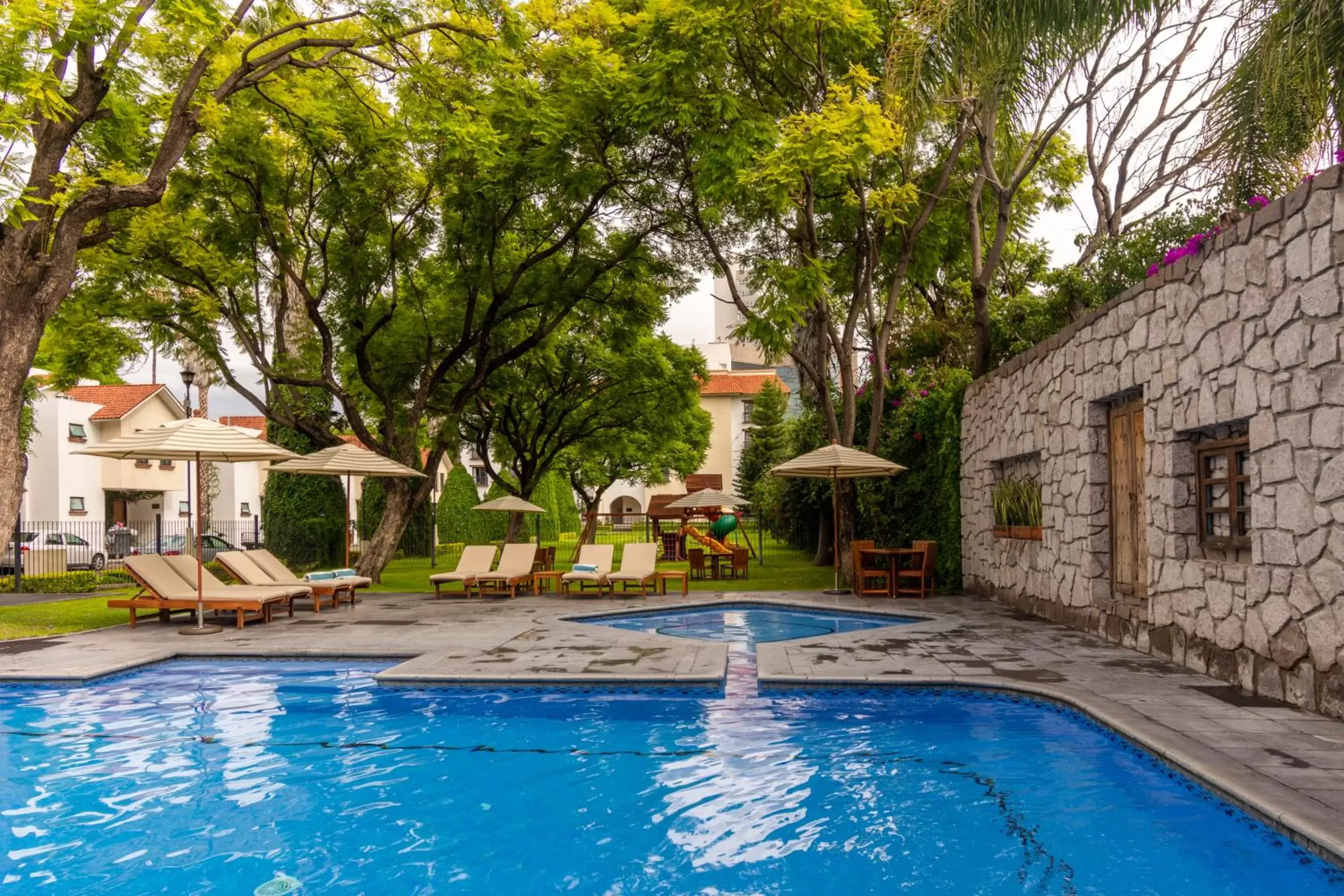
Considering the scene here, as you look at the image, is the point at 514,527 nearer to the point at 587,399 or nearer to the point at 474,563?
the point at 587,399

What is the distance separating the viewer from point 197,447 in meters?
11.5

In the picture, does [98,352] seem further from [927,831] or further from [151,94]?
[927,831]

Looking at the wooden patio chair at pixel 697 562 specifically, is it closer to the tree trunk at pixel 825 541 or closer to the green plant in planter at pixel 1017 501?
the tree trunk at pixel 825 541

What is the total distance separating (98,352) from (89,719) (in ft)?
41.3

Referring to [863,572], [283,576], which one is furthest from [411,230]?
[863,572]

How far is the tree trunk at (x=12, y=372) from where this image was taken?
1164 centimetres

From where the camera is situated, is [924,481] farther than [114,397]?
No

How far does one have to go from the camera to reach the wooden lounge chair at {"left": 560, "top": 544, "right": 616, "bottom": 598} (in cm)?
1572

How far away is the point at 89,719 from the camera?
7.52 meters

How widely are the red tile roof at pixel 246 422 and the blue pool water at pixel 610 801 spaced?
48094mm

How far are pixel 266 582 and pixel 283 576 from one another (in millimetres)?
525

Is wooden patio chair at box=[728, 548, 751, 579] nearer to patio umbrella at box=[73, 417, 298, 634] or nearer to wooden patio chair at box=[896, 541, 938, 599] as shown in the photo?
wooden patio chair at box=[896, 541, 938, 599]

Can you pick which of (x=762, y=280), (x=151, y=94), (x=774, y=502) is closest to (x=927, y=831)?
(x=762, y=280)

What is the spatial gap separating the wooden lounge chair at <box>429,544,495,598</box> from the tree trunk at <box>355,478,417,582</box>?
194 centimetres
